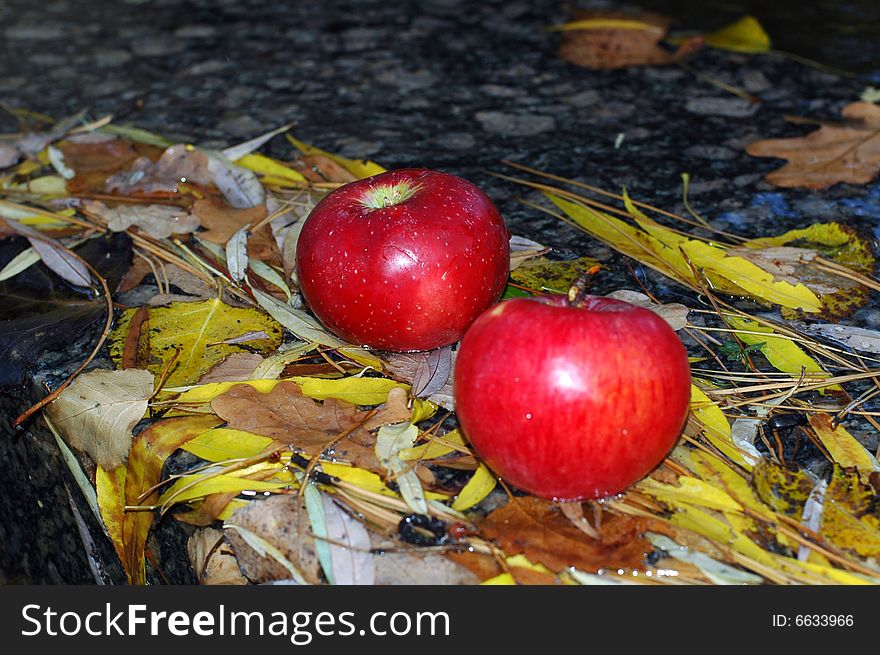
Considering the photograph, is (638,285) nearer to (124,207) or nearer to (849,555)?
(849,555)

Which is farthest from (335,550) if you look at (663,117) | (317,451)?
(663,117)

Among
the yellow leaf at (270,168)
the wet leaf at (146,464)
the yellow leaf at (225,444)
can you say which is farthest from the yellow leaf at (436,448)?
the yellow leaf at (270,168)

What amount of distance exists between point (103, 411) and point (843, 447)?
1.27 meters

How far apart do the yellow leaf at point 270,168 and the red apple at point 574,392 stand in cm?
131

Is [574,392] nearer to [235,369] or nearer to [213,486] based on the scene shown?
[213,486]

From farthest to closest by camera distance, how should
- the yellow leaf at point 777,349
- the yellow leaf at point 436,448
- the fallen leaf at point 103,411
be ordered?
the yellow leaf at point 777,349, the fallen leaf at point 103,411, the yellow leaf at point 436,448

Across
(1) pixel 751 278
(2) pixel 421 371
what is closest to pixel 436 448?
(2) pixel 421 371

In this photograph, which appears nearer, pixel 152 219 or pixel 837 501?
pixel 837 501

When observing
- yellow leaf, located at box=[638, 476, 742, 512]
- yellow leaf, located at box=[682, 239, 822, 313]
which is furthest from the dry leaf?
yellow leaf, located at box=[682, 239, 822, 313]

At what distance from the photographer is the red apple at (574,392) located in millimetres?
1348

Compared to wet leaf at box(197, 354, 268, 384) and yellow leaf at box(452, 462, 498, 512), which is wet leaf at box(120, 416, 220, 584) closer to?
wet leaf at box(197, 354, 268, 384)

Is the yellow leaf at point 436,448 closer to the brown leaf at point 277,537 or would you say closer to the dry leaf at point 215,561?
the brown leaf at point 277,537

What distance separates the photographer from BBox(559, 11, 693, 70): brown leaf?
3375 millimetres

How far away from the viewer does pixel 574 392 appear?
134cm
